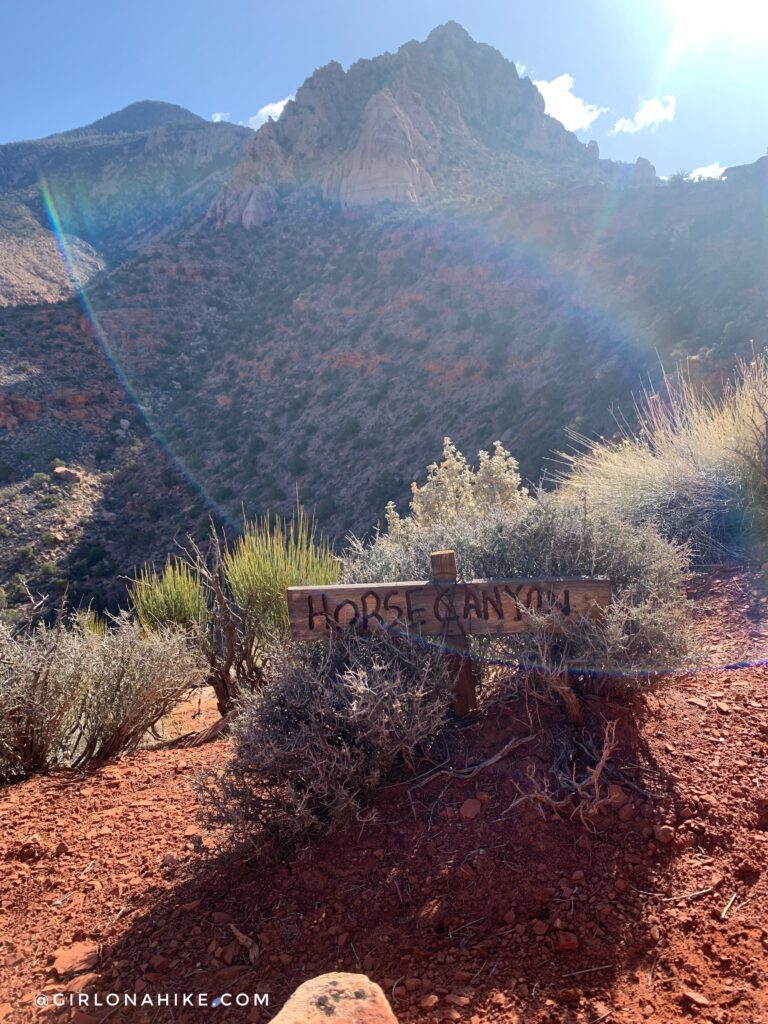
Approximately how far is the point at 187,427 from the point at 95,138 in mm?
59929

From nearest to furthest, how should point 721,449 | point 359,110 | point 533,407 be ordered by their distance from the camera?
1. point 721,449
2. point 533,407
3. point 359,110

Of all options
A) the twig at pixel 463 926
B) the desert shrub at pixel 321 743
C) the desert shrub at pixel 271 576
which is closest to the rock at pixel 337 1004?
the twig at pixel 463 926

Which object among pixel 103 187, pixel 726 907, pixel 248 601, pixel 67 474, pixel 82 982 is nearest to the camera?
pixel 726 907

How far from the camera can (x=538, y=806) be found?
87.0 inches

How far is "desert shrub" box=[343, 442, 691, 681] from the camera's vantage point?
2443mm

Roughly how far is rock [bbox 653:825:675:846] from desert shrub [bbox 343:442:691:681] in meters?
0.55

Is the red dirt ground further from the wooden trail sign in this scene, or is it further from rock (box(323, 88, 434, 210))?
rock (box(323, 88, 434, 210))

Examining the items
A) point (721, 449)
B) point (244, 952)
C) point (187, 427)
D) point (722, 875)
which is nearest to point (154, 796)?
point (244, 952)

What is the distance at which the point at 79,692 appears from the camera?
350 centimetres

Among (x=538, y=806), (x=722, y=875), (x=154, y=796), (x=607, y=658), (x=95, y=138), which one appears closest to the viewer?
(x=722, y=875)

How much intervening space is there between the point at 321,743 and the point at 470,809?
0.59 meters

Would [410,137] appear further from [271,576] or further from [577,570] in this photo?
[577,570]

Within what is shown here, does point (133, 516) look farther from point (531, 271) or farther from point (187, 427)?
point (531, 271)

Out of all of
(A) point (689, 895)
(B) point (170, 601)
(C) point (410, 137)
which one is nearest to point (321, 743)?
(A) point (689, 895)
